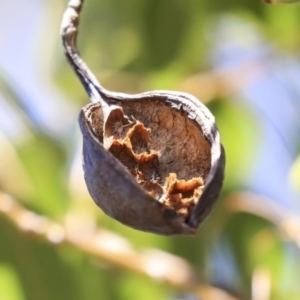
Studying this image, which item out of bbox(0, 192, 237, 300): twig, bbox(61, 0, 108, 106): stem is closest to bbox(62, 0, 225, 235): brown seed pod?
bbox(61, 0, 108, 106): stem

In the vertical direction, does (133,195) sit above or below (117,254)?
above

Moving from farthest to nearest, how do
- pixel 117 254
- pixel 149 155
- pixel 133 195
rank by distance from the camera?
pixel 117 254 < pixel 149 155 < pixel 133 195

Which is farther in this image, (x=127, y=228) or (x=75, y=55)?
(x=127, y=228)

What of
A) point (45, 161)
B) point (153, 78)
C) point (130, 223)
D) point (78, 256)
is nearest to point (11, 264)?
point (78, 256)

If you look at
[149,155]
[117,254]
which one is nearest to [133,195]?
[149,155]

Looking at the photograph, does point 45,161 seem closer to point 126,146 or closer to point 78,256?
point 78,256

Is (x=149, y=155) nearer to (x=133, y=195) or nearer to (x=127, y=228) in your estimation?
(x=133, y=195)

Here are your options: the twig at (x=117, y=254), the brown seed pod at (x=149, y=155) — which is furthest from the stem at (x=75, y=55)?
the twig at (x=117, y=254)
